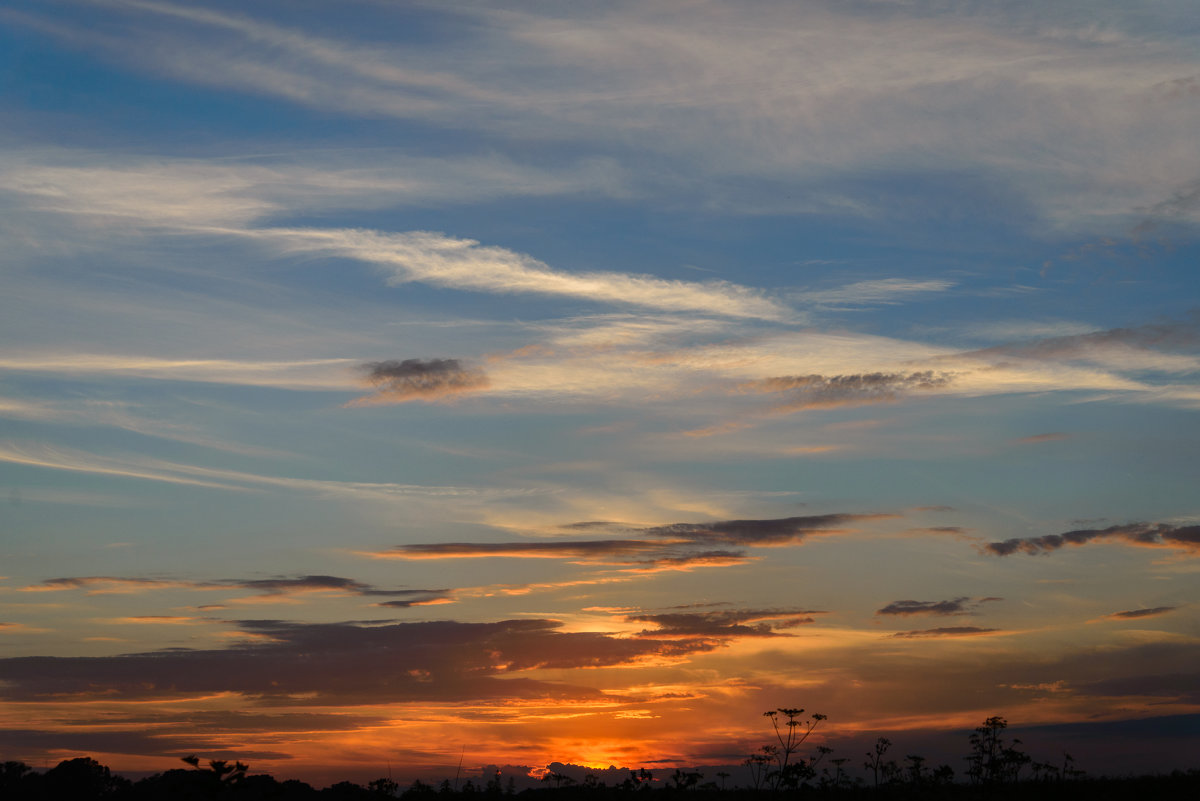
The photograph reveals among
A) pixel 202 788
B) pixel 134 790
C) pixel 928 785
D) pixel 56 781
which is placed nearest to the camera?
pixel 202 788

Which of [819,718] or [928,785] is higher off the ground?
[819,718]

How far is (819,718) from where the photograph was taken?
5419 cm

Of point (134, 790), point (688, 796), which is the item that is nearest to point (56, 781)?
point (134, 790)

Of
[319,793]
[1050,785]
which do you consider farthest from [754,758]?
[319,793]

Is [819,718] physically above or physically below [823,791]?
above

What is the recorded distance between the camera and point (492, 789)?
6156cm

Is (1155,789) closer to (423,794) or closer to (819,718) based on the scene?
(819,718)

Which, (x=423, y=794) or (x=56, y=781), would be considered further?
(x=56, y=781)

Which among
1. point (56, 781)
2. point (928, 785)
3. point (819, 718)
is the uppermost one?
point (819, 718)

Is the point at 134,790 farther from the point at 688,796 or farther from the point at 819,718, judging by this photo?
the point at 819,718

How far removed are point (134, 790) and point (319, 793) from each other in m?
42.6

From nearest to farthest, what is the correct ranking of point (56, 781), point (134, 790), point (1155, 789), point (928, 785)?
1. point (1155, 789)
2. point (928, 785)
3. point (134, 790)
4. point (56, 781)

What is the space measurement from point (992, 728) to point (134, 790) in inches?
4013

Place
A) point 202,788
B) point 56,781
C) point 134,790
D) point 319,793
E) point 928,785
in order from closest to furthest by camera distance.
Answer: point 202,788, point 928,785, point 319,793, point 134,790, point 56,781
